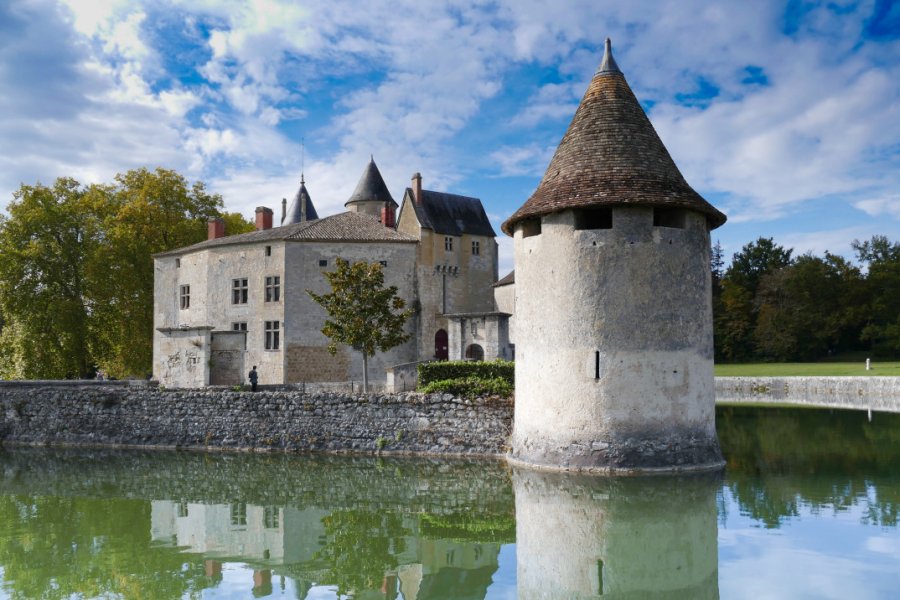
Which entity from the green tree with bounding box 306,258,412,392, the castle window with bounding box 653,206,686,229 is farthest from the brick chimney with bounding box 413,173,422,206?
the castle window with bounding box 653,206,686,229

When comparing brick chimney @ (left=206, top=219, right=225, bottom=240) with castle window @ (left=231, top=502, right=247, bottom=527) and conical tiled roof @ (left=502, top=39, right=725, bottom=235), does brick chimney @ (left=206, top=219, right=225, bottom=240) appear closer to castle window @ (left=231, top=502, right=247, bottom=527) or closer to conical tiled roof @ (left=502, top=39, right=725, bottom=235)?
conical tiled roof @ (left=502, top=39, right=725, bottom=235)

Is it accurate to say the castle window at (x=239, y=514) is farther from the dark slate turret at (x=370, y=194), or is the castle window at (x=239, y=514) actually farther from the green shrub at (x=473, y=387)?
the dark slate turret at (x=370, y=194)

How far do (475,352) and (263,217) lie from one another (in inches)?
498

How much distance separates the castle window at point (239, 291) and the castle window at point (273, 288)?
1.28 m

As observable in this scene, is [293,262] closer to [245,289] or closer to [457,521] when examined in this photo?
[245,289]

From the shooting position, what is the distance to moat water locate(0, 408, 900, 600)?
8320 mm

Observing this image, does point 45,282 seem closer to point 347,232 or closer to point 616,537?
point 347,232

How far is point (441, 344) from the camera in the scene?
106 ft

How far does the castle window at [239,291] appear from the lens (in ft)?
98.0

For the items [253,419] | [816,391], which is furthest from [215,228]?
[816,391]

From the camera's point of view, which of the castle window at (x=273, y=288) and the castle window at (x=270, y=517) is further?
the castle window at (x=273, y=288)

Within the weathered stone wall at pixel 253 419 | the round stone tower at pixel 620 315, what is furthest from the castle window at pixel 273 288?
the round stone tower at pixel 620 315

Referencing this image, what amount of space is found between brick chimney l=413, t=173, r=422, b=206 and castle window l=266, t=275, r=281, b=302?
943 centimetres

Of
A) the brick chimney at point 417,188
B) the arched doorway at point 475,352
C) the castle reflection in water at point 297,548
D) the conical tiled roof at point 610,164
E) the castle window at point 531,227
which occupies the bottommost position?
the castle reflection in water at point 297,548
